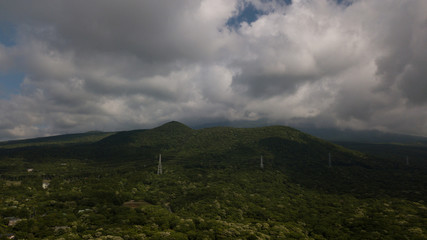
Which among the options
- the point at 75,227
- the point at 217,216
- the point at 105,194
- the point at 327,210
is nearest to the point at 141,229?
the point at 75,227

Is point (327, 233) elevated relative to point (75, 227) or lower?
lower

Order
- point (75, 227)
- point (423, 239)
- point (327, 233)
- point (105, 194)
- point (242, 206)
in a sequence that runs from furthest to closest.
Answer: point (105, 194), point (242, 206), point (327, 233), point (75, 227), point (423, 239)

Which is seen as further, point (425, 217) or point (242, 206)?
point (242, 206)

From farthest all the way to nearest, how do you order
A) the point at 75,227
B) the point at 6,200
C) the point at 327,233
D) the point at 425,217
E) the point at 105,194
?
the point at 105,194
the point at 6,200
the point at 425,217
the point at 327,233
the point at 75,227

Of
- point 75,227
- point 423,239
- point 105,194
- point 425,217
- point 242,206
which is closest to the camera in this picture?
point 423,239

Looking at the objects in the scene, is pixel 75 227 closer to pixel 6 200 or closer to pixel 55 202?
pixel 55 202

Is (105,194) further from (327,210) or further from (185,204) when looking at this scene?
(327,210)

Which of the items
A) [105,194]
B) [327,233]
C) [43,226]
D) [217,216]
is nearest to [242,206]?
[217,216]

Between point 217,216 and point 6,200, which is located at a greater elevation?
point 6,200

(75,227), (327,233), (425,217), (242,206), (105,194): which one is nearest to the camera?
(75,227)

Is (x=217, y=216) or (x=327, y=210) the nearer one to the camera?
(x=217, y=216)
